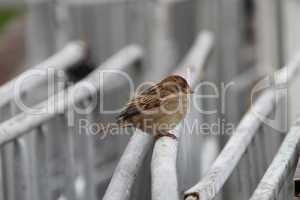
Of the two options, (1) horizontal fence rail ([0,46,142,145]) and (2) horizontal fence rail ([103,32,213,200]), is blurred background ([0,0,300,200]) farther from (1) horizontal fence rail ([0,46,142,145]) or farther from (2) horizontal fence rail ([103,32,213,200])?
(2) horizontal fence rail ([103,32,213,200])

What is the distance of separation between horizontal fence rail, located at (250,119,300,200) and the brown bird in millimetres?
530

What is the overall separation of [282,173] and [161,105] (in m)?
1.06

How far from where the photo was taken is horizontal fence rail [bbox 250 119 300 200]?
9.13 feet

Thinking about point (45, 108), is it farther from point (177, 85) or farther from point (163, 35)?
point (163, 35)

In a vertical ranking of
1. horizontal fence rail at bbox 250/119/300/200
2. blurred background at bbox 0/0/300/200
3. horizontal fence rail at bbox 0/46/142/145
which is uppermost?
blurred background at bbox 0/0/300/200

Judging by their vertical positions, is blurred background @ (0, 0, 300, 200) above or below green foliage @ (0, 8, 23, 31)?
below

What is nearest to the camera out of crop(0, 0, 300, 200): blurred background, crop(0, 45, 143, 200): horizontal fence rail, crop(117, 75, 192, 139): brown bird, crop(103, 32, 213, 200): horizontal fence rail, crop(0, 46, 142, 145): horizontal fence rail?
crop(103, 32, 213, 200): horizontal fence rail

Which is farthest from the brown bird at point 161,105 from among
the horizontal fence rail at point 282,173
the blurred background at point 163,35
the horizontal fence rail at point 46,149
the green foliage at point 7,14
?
the green foliage at point 7,14

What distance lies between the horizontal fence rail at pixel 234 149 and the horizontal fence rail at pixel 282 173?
121 mm

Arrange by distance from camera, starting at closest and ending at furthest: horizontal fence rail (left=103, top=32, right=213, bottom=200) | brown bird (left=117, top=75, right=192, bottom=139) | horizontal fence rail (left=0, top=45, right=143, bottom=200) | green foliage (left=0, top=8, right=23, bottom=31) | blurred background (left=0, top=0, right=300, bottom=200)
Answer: horizontal fence rail (left=103, top=32, right=213, bottom=200) → horizontal fence rail (left=0, top=45, right=143, bottom=200) → brown bird (left=117, top=75, right=192, bottom=139) → blurred background (left=0, top=0, right=300, bottom=200) → green foliage (left=0, top=8, right=23, bottom=31)

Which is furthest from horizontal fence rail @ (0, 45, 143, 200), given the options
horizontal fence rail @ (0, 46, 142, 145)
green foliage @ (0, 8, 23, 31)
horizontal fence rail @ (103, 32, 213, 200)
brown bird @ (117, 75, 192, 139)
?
green foliage @ (0, 8, 23, 31)

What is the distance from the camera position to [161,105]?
3.93 m

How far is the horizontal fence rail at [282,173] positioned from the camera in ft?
→ 9.13

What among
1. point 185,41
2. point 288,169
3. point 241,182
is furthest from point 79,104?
point 185,41
